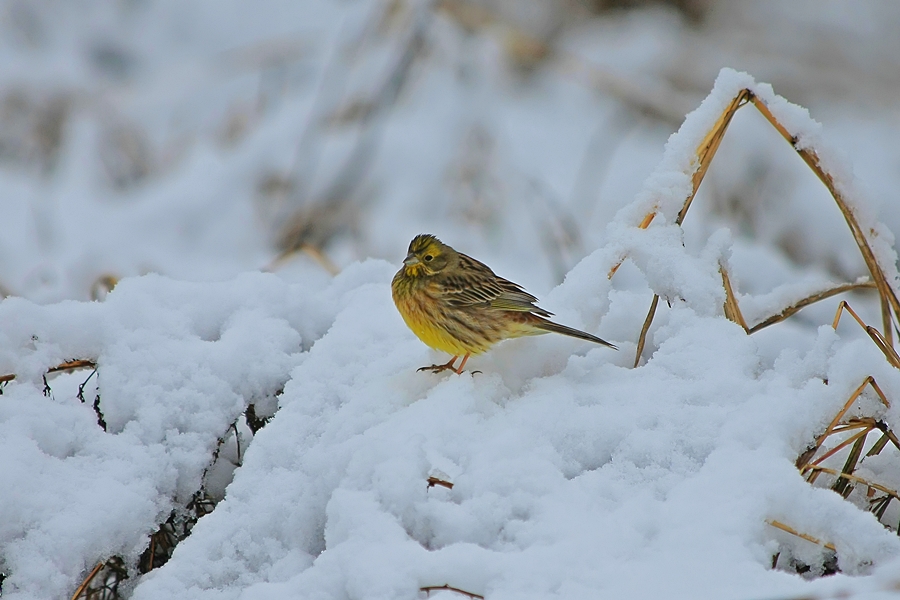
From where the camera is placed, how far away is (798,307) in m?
2.74

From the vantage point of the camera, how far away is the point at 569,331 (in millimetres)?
2600

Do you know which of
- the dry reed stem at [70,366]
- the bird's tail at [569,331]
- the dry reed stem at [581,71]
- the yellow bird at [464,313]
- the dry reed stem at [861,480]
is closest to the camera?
the dry reed stem at [861,480]

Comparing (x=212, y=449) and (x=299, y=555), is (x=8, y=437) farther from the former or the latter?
(x=299, y=555)

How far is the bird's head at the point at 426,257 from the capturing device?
3.37 m

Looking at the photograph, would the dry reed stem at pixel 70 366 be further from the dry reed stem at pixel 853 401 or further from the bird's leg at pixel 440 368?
the dry reed stem at pixel 853 401

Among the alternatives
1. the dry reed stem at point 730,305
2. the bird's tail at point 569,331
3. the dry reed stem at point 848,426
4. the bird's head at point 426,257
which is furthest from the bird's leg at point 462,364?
Answer: the dry reed stem at point 848,426

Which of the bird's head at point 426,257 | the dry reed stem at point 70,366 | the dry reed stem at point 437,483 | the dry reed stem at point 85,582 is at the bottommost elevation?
the dry reed stem at point 85,582

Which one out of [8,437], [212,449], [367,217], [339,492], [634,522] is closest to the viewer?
[634,522]

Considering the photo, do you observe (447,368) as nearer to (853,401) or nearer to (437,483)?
(437,483)

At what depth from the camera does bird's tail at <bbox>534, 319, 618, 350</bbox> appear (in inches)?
101

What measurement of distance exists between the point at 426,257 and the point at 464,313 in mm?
554

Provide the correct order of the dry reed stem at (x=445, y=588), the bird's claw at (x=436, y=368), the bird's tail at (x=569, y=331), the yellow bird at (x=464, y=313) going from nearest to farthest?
the dry reed stem at (x=445, y=588), the bird's tail at (x=569, y=331), the bird's claw at (x=436, y=368), the yellow bird at (x=464, y=313)

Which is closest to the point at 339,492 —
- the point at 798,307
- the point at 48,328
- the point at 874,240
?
the point at 48,328

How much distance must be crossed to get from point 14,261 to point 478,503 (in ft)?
21.6
